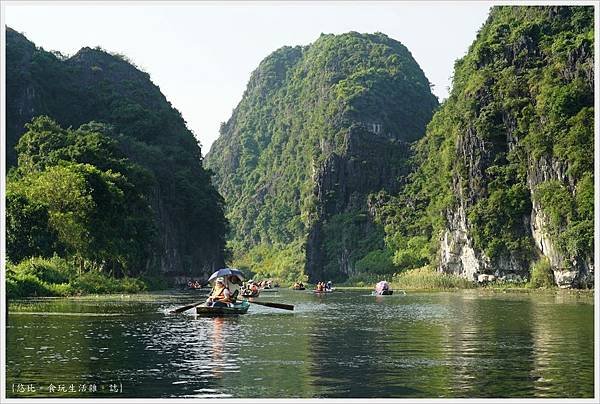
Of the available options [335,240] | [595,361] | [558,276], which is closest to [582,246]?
[558,276]

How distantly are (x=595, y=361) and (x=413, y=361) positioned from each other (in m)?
3.67

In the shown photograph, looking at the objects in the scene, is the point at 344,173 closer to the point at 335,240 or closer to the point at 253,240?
the point at 335,240

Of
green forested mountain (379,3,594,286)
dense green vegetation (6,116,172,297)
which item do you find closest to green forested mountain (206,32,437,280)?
green forested mountain (379,3,594,286)

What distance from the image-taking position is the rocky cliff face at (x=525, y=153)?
229ft

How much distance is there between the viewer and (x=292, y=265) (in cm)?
14212

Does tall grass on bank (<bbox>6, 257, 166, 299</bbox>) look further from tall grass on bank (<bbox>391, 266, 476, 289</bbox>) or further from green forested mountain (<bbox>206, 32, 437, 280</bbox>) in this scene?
green forested mountain (<bbox>206, 32, 437, 280</bbox>)

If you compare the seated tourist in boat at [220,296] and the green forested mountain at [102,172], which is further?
the green forested mountain at [102,172]

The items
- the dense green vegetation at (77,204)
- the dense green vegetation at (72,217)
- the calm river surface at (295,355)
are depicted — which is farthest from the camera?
the dense green vegetation at (77,204)

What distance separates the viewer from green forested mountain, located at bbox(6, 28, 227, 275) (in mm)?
53812

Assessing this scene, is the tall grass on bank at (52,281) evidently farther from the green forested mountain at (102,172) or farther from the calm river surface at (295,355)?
the calm river surface at (295,355)

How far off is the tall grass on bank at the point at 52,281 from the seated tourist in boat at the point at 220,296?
1152 centimetres

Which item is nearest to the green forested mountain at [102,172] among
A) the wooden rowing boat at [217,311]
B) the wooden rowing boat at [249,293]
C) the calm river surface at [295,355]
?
the wooden rowing boat at [249,293]

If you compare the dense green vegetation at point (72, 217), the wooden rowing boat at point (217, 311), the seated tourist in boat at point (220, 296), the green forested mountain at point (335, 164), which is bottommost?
the wooden rowing boat at point (217, 311)

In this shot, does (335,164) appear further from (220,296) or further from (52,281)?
(220,296)
